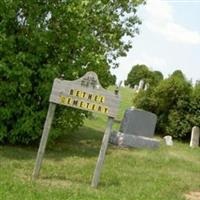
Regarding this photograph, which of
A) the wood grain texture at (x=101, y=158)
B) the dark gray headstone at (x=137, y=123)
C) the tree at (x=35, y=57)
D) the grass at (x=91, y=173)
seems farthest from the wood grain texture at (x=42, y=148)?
the dark gray headstone at (x=137, y=123)

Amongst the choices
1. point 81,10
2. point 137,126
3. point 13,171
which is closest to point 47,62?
point 81,10

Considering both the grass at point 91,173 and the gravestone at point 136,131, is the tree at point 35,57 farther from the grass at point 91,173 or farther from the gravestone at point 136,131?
the gravestone at point 136,131

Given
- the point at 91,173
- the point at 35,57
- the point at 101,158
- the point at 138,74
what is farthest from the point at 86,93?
the point at 138,74

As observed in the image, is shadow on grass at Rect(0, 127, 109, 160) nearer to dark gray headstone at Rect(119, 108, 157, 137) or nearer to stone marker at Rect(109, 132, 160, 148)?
stone marker at Rect(109, 132, 160, 148)

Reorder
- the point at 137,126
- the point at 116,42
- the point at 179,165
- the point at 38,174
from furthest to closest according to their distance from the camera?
the point at 116,42
the point at 137,126
the point at 179,165
the point at 38,174

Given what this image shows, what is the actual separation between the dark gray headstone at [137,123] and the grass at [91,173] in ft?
4.51

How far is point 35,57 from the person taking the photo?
12.4m

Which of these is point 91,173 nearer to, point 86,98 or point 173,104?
point 86,98

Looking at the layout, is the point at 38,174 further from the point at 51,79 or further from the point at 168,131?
the point at 168,131

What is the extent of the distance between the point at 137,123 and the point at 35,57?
5343 millimetres

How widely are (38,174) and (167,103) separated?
540 inches

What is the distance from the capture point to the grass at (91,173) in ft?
27.5

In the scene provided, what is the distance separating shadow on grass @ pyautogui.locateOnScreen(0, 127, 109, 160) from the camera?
1158cm

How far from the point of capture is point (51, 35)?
1262cm
